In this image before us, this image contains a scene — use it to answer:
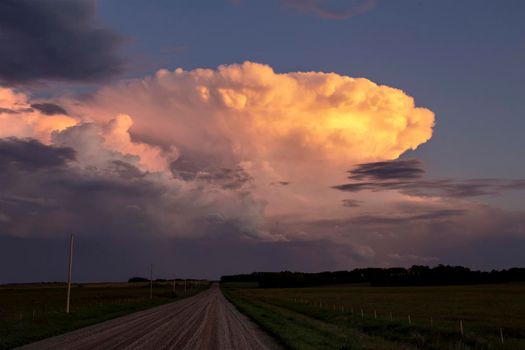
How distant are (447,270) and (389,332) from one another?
16515 cm

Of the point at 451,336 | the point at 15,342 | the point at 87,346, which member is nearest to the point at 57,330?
the point at 15,342

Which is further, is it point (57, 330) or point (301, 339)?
point (57, 330)

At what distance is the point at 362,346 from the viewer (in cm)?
2239

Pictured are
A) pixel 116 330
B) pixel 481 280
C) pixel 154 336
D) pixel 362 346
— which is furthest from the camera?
pixel 481 280

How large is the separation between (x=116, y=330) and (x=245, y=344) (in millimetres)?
11069

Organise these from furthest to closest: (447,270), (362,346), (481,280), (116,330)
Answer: (447,270), (481,280), (116,330), (362,346)

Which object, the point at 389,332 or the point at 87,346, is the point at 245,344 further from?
the point at 389,332

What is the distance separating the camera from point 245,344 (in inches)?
903

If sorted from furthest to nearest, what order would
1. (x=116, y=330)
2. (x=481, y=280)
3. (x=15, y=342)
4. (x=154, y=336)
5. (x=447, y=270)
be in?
(x=447, y=270), (x=481, y=280), (x=116, y=330), (x=154, y=336), (x=15, y=342)

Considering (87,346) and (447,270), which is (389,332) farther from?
(447,270)

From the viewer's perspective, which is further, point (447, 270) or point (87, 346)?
point (447, 270)

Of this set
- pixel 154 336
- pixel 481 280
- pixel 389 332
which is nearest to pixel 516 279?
pixel 481 280

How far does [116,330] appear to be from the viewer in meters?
30.5

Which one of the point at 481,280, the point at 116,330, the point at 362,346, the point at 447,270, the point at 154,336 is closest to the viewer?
the point at 362,346
